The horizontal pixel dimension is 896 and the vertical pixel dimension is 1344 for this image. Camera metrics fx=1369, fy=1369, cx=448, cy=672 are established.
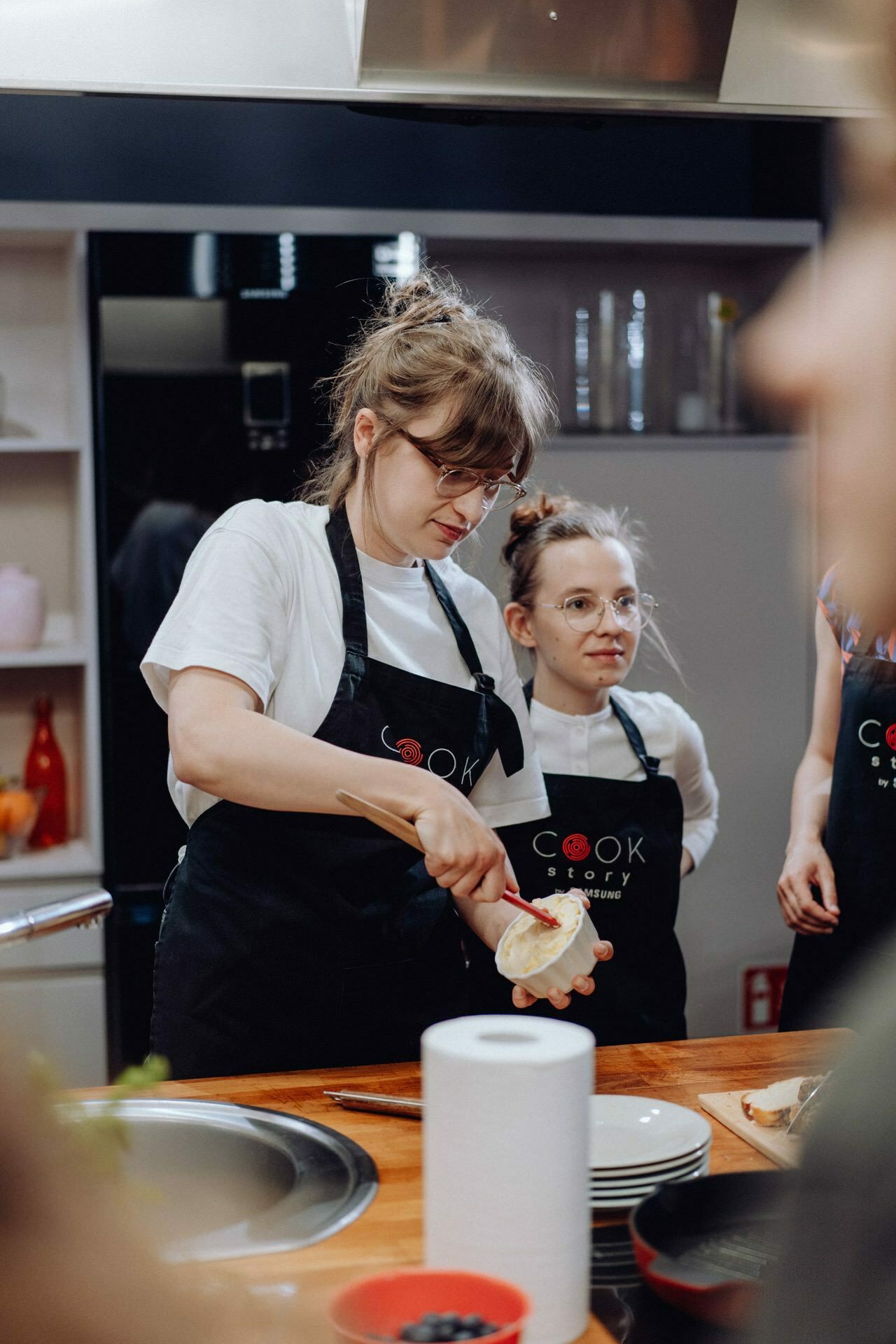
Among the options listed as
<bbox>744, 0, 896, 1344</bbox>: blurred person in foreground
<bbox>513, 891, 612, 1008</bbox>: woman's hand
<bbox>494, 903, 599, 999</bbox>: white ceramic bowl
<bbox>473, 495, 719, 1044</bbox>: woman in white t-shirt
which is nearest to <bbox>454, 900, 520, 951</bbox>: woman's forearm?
<bbox>513, 891, 612, 1008</bbox>: woman's hand

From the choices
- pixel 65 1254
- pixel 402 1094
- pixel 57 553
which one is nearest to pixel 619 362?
pixel 57 553

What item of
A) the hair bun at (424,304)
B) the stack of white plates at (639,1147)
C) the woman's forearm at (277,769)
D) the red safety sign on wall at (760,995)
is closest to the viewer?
the stack of white plates at (639,1147)

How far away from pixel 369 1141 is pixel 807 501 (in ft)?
2.31

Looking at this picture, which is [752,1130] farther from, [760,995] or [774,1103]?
[760,995]

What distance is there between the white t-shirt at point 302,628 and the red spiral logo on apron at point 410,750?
94mm

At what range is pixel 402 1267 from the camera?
38.8 inches

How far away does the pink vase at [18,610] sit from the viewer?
3.03 m

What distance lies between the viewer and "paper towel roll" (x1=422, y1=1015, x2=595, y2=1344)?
0.83m

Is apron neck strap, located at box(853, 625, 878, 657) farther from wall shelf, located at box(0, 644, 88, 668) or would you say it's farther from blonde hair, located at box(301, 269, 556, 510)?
wall shelf, located at box(0, 644, 88, 668)

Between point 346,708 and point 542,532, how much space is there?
0.75m

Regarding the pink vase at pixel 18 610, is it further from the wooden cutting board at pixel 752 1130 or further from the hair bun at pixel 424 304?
the wooden cutting board at pixel 752 1130

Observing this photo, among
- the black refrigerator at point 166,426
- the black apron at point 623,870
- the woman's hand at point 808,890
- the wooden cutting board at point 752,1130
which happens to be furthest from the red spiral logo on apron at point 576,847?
the black refrigerator at point 166,426

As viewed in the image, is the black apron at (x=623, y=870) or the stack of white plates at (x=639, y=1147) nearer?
the stack of white plates at (x=639, y=1147)

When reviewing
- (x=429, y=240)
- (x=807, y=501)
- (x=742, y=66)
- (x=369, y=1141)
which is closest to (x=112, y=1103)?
(x=369, y=1141)
